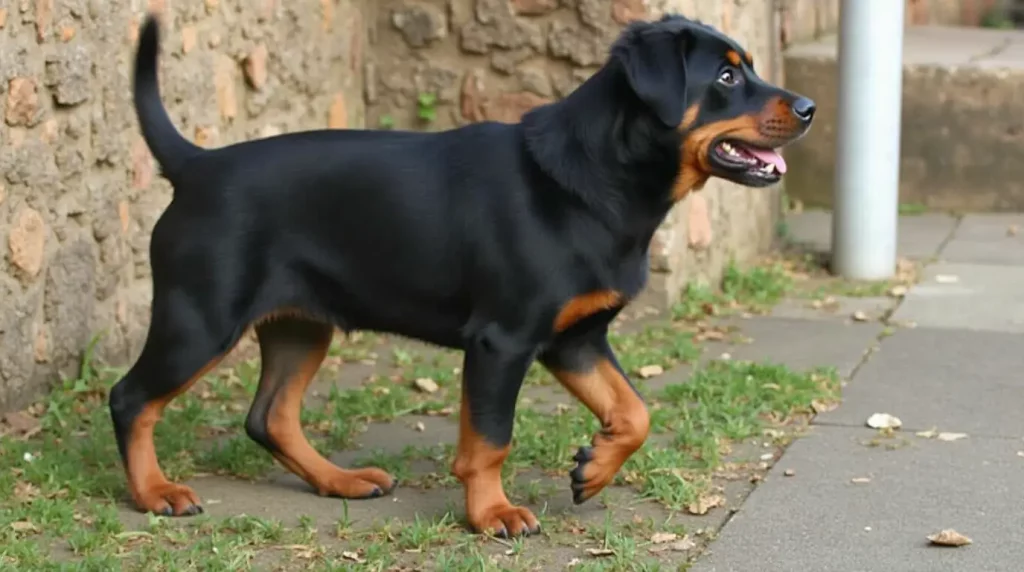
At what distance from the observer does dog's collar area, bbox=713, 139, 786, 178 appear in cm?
500

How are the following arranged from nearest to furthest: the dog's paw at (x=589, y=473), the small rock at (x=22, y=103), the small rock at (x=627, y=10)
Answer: the dog's paw at (x=589, y=473), the small rock at (x=22, y=103), the small rock at (x=627, y=10)

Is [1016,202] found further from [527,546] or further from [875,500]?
[527,546]

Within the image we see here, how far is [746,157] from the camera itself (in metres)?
5.02

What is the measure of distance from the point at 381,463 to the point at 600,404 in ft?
3.27

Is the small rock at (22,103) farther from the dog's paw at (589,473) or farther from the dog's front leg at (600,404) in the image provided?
the dog's paw at (589,473)

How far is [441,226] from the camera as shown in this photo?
5.16m

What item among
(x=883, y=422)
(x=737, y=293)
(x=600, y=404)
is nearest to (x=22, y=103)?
(x=600, y=404)

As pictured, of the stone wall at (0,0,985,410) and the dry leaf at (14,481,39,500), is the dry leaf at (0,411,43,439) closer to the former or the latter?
the stone wall at (0,0,985,410)

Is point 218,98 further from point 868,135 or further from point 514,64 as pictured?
point 868,135

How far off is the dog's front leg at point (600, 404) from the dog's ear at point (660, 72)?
78cm

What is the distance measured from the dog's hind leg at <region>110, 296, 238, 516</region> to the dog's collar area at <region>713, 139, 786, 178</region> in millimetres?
1619

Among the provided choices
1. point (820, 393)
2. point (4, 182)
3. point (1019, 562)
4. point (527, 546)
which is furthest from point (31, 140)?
point (1019, 562)

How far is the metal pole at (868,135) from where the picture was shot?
29.2 feet

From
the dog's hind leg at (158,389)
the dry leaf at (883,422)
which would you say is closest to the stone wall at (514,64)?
the dry leaf at (883,422)
